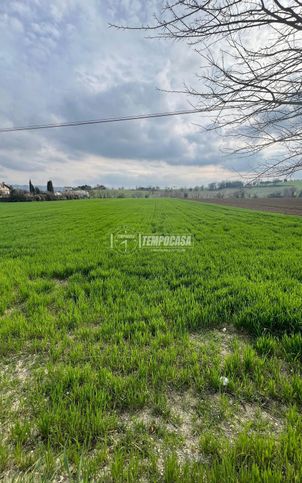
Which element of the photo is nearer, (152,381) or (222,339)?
(152,381)

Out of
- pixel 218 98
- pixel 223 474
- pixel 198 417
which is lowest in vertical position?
pixel 198 417

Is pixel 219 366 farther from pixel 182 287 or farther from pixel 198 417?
pixel 182 287

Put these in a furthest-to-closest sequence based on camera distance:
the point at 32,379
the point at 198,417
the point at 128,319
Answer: the point at 128,319, the point at 32,379, the point at 198,417

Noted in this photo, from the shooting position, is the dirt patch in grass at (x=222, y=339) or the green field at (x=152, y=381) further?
the dirt patch in grass at (x=222, y=339)

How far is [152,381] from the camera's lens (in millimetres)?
1983

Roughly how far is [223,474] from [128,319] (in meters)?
1.98

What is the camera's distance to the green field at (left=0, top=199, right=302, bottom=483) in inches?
53.1

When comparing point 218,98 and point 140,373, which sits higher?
point 218,98

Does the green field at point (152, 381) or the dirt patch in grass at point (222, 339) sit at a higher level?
the green field at point (152, 381)

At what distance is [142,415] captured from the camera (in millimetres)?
1688

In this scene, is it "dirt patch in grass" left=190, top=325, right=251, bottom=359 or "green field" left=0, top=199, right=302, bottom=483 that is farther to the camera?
"dirt patch in grass" left=190, top=325, right=251, bottom=359

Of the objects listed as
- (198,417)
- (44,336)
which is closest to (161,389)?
(198,417)

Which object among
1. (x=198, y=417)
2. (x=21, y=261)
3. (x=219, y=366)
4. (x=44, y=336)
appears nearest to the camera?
(x=198, y=417)

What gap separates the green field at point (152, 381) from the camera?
1.35 m
